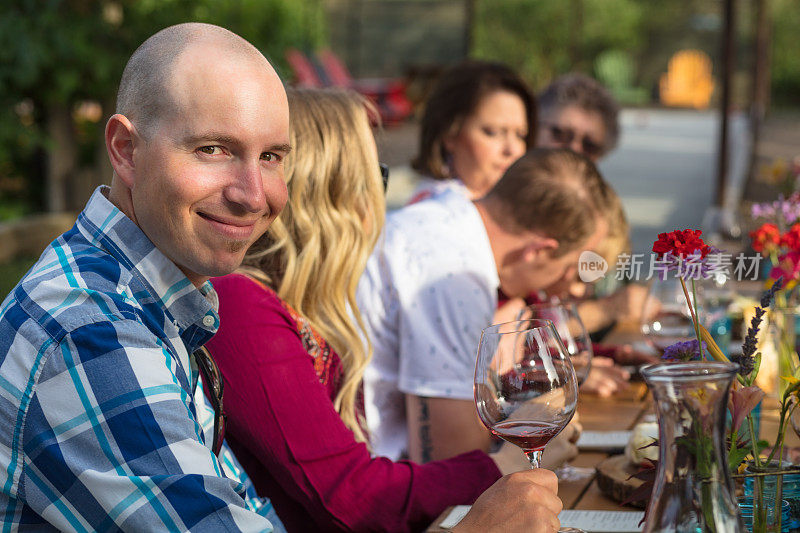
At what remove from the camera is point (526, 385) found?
4.36ft

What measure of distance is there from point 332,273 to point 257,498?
450 mm

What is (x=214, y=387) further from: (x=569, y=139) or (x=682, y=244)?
(x=569, y=139)

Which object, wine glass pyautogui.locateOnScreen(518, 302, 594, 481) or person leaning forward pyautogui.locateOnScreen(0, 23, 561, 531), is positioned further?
wine glass pyautogui.locateOnScreen(518, 302, 594, 481)

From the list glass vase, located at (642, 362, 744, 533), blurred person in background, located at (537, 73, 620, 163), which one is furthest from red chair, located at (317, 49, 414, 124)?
glass vase, located at (642, 362, 744, 533)

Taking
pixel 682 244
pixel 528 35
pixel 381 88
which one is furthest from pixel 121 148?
pixel 528 35

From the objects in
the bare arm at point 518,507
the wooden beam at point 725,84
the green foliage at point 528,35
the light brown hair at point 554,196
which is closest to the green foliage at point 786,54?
the green foliage at point 528,35

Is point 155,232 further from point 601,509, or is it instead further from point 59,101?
point 59,101

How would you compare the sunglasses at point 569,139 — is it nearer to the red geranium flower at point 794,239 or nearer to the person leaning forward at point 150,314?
the red geranium flower at point 794,239

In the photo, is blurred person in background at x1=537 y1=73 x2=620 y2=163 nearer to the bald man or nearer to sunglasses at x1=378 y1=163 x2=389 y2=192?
sunglasses at x1=378 y1=163 x2=389 y2=192

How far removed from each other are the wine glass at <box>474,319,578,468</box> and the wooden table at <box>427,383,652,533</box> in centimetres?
25

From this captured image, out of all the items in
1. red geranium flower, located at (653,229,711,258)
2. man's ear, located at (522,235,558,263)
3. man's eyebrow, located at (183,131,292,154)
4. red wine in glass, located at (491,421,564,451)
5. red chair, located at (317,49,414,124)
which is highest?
man's eyebrow, located at (183,131,292,154)

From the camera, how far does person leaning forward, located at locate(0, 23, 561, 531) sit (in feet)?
3.33

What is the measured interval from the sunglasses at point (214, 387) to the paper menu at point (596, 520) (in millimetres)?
367

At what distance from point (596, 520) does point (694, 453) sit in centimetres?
71
